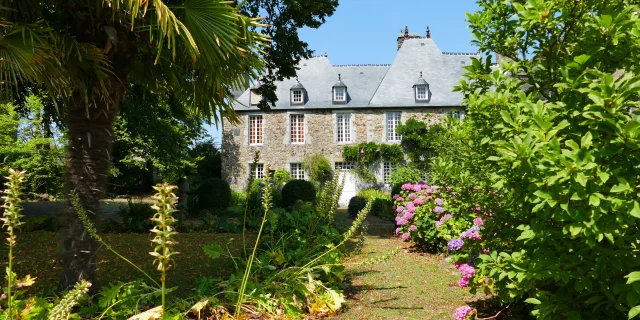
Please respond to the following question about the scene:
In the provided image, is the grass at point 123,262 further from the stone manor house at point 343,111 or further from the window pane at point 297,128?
the window pane at point 297,128

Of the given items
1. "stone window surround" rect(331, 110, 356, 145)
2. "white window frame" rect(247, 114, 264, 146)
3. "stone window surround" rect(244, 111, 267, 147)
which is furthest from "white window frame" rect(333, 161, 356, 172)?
"white window frame" rect(247, 114, 264, 146)

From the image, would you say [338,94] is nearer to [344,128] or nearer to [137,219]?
[344,128]

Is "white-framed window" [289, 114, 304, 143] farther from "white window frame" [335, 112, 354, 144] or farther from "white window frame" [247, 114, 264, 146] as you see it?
"white window frame" [335, 112, 354, 144]

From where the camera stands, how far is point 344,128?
2517 centimetres

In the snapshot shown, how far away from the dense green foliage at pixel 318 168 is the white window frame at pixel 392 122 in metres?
3.24

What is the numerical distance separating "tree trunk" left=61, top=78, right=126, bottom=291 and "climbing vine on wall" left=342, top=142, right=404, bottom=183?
64.3 feet

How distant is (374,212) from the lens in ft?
54.7

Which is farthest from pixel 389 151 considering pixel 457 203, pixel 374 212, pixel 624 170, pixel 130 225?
pixel 624 170

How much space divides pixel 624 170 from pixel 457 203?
79.0 inches

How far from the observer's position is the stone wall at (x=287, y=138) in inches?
976

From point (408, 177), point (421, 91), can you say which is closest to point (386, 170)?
point (421, 91)

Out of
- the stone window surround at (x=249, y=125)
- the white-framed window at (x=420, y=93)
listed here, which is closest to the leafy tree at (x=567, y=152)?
the white-framed window at (x=420, y=93)

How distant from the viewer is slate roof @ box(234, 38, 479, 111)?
24.7 meters

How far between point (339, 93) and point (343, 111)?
3.27 ft
